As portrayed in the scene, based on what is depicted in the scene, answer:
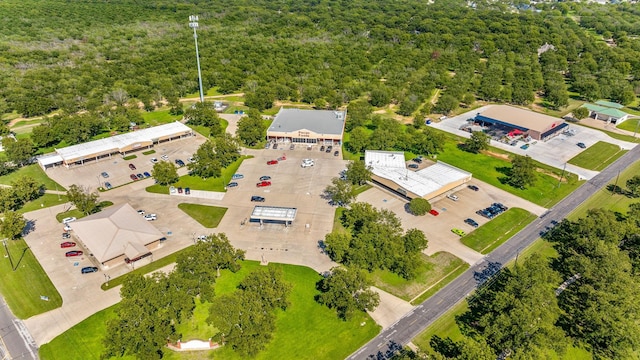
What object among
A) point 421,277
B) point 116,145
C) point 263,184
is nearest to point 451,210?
point 421,277

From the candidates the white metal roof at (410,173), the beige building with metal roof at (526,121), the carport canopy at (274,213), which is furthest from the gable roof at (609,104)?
the carport canopy at (274,213)

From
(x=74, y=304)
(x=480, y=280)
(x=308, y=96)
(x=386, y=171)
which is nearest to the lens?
(x=74, y=304)

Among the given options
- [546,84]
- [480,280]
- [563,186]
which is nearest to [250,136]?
[480,280]

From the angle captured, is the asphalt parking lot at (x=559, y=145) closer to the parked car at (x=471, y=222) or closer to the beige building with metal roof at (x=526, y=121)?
the beige building with metal roof at (x=526, y=121)

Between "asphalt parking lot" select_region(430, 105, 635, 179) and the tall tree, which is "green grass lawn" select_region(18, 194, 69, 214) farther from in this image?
"asphalt parking lot" select_region(430, 105, 635, 179)

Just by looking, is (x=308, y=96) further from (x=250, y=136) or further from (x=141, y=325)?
(x=141, y=325)
